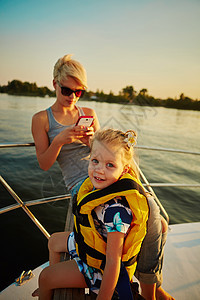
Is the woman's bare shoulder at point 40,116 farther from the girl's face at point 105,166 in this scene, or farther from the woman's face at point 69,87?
the girl's face at point 105,166

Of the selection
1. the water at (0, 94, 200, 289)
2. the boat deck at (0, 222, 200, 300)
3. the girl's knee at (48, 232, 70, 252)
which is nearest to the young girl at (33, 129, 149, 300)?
the girl's knee at (48, 232, 70, 252)

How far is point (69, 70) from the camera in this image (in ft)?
4.96

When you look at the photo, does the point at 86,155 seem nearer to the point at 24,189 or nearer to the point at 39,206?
the point at 39,206

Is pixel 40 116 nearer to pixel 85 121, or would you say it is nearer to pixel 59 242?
pixel 85 121

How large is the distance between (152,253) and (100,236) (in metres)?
0.37

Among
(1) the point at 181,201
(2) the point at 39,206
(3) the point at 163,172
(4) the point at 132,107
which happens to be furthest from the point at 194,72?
(4) the point at 132,107

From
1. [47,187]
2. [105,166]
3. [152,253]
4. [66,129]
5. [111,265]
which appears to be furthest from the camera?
[47,187]

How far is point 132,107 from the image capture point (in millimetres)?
1512

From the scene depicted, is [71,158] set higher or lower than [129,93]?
lower

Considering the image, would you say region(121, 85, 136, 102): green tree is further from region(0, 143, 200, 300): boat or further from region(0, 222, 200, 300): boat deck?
region(0, 222, 200, 300): boat deck

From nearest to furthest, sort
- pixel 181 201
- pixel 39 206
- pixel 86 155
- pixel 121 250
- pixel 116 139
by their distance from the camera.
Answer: pixel 121 250, pixel 116 139, pixel 86 155, pixel 39 206, pixel 181 201

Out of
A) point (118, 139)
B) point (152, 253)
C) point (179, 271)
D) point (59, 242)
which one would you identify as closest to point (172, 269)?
point (179, 271)

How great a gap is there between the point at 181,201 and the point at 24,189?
5.78 metres

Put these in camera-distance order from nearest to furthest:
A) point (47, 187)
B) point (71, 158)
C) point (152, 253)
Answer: point (152, 253) → point (71, 158) → point (47, 187)
